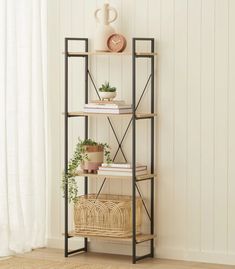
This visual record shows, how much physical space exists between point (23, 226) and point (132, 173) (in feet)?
3.15

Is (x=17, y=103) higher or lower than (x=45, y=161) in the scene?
higher

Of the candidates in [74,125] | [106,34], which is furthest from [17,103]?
[106,34]

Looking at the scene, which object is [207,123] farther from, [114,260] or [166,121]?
[114,260]

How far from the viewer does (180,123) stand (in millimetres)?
5285

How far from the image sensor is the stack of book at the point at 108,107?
5183 millimetres

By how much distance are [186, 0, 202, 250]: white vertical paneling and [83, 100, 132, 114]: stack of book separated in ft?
1.41

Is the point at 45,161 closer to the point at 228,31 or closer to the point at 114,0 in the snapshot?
the point at 114,0

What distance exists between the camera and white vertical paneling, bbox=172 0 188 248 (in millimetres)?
5254

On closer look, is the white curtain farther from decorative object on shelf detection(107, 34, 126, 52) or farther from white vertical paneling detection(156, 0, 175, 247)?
white vertical paneling detection(156, 0, 175, 247)

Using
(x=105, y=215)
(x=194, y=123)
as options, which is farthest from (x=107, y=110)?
(x=105, y=215)

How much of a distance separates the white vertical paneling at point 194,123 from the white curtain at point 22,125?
110 cm

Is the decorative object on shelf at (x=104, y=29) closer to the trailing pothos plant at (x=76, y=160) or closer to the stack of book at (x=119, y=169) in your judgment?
the trailing pothos plant at (x=76, y=160)

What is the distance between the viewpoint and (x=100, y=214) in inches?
211

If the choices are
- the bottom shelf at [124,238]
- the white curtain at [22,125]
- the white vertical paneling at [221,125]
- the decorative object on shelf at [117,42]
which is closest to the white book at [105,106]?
the decorative object on shelf at [117,42]
